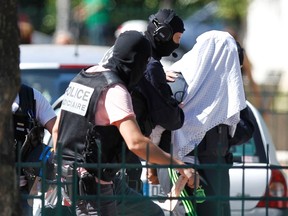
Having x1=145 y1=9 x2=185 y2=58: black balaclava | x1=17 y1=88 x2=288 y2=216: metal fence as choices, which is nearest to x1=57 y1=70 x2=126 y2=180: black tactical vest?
x1=17 y1=88 x2=288 y2=216: metal fence

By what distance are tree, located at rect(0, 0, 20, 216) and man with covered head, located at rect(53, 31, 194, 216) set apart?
3.36 feet

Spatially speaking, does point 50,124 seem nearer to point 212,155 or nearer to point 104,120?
point 104,120

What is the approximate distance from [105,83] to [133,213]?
746mm

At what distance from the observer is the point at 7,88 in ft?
15.5

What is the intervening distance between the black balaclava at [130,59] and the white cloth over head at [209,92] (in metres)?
0.85

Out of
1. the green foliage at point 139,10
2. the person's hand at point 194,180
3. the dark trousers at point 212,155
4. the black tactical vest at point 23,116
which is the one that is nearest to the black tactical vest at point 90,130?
the black tactical vest at point 23,116

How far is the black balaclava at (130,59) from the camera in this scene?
5.96 m

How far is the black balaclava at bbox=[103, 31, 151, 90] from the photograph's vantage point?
19.6ft

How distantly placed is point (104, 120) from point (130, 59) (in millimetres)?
349

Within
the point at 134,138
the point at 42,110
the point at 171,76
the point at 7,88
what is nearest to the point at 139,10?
the point at 171,76

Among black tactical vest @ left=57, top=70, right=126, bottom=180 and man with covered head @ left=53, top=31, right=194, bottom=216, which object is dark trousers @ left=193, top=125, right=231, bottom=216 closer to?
man with covered head @ left=53, top=31, right=194, bottom=216

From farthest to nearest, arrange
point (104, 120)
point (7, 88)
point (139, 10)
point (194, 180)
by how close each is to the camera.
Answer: point (139, 10)
point (104, 120)
point (194, 180)
point (7, 88)

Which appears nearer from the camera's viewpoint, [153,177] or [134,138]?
[134,138]

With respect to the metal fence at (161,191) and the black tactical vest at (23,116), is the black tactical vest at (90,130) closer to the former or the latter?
the metal fence at (161,191)
